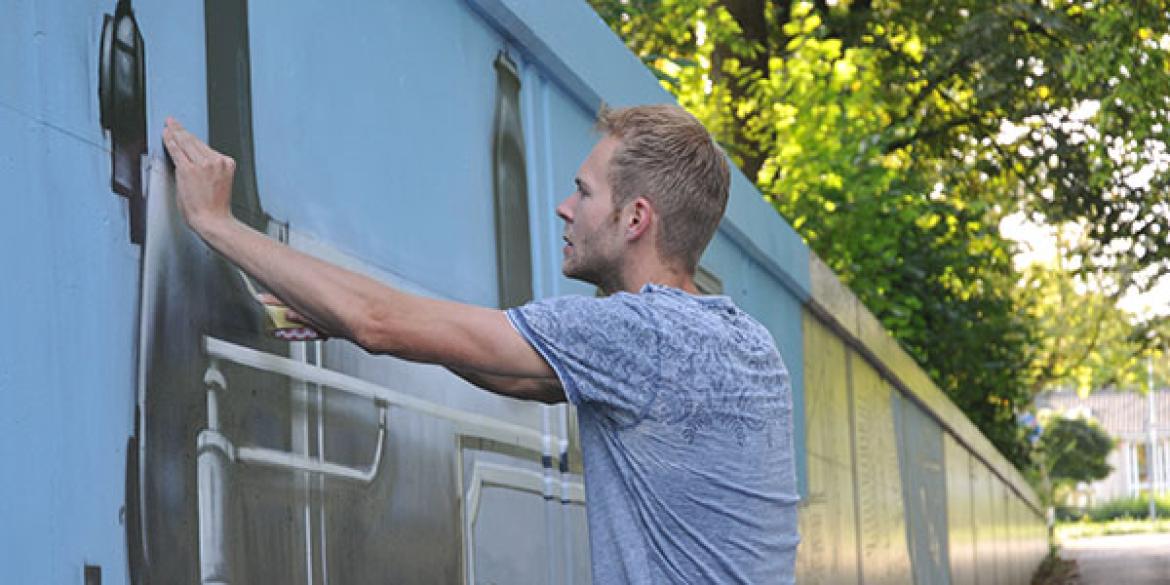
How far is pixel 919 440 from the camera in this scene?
1384cm

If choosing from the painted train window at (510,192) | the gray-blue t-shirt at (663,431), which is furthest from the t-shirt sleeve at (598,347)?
the painted train window at (510,192)

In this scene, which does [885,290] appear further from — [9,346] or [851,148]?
[9,346]

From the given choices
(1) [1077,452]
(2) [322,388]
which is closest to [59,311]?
(2) [322,388]

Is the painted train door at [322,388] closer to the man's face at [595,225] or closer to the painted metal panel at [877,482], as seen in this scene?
the man's face at [595,225]

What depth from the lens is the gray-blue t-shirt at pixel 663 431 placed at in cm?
263

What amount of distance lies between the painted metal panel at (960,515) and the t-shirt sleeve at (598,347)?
12878mm

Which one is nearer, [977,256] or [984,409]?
[977,256]

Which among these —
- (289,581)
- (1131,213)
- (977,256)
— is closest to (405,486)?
(289,581)

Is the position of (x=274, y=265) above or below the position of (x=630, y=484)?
above

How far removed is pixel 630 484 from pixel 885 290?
11647mm

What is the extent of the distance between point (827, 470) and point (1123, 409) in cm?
9249

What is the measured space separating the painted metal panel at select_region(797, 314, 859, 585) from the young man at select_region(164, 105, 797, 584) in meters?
4.67

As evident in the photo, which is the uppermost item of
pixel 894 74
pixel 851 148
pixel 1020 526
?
pixel 894 74

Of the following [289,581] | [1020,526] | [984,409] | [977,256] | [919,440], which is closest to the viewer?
[289,581]
